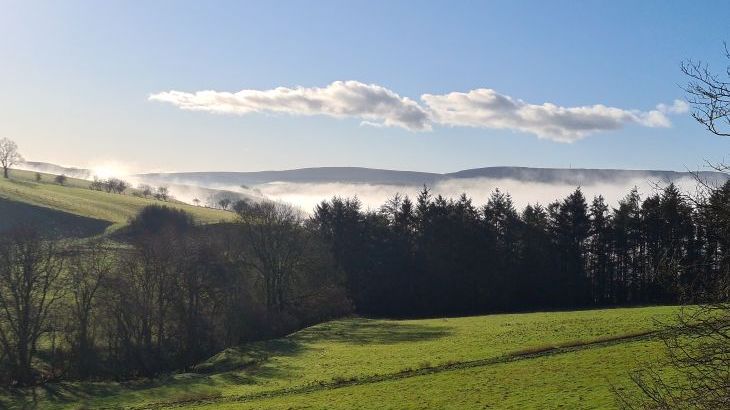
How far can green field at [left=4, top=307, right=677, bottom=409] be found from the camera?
97.8 feet

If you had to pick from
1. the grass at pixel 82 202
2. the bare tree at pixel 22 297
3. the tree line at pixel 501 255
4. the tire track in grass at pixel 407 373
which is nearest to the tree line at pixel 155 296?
the bare tree at pixel 22 297

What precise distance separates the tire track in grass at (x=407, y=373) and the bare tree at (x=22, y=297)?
19.0 m

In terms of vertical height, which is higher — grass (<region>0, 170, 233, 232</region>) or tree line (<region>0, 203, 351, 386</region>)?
grass (<region>0, 170, 233, 232</region>)

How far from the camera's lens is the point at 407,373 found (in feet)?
125

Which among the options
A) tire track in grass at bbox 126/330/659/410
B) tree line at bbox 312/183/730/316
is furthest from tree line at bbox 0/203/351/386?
tire track in grass at bbox 126/330/659/410

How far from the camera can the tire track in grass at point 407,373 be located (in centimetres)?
3741

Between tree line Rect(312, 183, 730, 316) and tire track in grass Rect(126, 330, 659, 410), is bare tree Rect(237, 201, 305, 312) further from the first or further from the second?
tire track in grass Rect(126, 330, 659, 410)

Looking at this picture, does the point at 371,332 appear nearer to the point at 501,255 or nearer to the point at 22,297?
the point at 22,297

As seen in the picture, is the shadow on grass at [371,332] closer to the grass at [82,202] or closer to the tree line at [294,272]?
the tree line at [294,272]

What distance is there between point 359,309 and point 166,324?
3483cm

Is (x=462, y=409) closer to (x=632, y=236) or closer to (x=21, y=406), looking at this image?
(x=21, y=406)

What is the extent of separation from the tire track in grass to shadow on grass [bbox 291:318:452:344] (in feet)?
47.5

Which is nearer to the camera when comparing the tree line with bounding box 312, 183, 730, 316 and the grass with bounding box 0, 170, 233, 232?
the tree line with bounding box 312, 183, 730, 316

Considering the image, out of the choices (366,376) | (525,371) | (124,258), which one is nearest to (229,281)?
(124,258)
